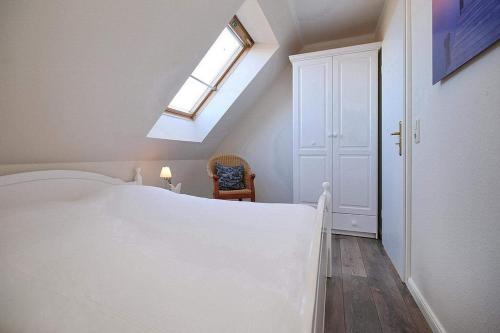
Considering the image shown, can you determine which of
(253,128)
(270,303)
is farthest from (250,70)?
(270,303)

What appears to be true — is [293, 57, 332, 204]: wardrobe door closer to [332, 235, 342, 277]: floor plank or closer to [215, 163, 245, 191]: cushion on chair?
[332, 235, 342, 277]: floor plank

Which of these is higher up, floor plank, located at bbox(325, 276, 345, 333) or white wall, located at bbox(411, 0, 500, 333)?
white wall, located at bbox(411, 0, 500, 333)

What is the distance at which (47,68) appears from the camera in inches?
47.5

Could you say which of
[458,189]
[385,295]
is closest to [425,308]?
[385,295]

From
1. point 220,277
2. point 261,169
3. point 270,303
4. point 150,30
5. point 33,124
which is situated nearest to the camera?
A: point 270,303

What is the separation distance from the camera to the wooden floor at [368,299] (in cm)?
128

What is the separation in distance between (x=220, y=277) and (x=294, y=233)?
47 cm

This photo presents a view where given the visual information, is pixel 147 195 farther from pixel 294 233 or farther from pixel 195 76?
pixel 195 76

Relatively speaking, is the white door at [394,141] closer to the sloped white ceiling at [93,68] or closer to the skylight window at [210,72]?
the sloped white ceiling at [93,68]

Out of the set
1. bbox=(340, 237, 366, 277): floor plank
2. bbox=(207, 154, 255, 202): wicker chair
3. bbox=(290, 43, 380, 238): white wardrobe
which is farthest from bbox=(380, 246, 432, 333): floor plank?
bbox=(207, 154, 255, 202): wicker chair

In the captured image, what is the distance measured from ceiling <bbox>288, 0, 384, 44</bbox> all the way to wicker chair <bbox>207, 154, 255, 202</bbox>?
1882mm

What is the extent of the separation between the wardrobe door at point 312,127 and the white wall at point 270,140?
1.85 feet

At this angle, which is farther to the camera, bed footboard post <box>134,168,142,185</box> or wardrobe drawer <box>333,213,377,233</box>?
wardrobe drawer <box>333,213,377,233</box>

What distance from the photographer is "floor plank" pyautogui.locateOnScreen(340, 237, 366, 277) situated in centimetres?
187
